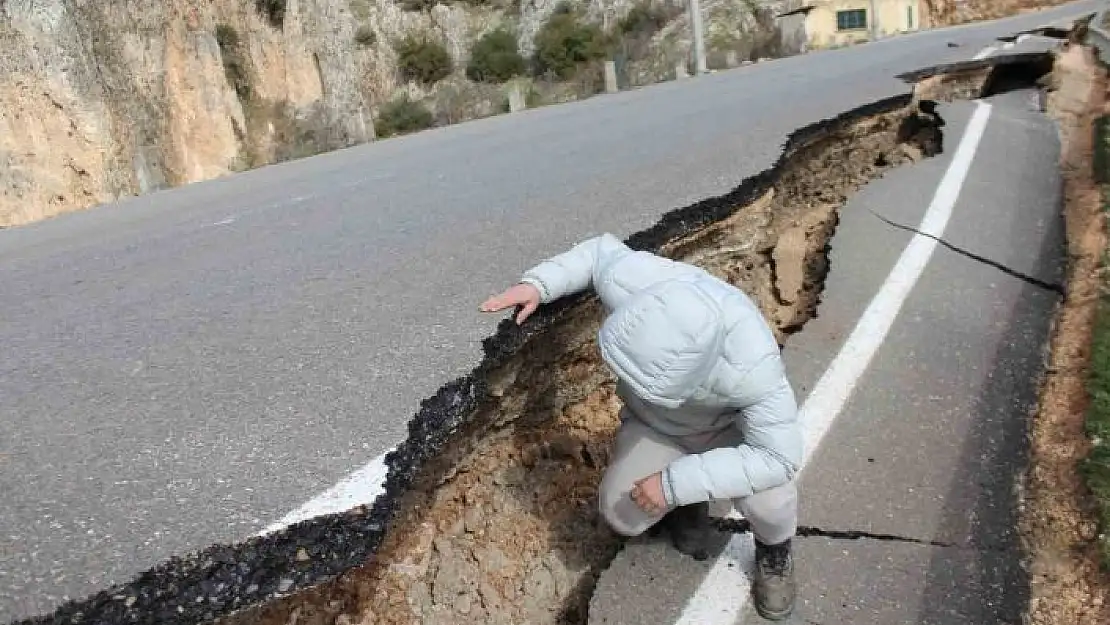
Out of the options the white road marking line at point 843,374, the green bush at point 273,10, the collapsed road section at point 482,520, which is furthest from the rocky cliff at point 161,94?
the collapsed road section at point 482,520

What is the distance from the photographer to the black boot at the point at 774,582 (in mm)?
2387

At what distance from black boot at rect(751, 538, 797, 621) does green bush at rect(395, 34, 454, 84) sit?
30036 mm

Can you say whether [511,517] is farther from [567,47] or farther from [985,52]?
[567,47]

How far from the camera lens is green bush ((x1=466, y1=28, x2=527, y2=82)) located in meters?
31.1

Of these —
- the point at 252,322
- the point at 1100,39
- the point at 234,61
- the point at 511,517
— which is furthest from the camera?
the point at 234,61

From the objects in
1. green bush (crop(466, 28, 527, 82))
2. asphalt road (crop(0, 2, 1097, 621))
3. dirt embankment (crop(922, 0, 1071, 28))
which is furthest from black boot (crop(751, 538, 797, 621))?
dirt embankment (crop(922, 0, 1071, 28))

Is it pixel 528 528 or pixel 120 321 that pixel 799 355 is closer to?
pixel 528 528

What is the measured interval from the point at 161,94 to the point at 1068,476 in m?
18.0

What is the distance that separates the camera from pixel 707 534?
272 centimetres

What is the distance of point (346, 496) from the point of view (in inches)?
80.1

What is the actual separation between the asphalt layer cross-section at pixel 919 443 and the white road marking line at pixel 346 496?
0.87 meters

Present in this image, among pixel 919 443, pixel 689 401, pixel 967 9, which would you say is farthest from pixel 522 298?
pixel 967 9

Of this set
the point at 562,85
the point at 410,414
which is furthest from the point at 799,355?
the point at 562,85

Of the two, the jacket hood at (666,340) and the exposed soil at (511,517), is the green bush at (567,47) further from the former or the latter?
the jacket hood at (666,340)
